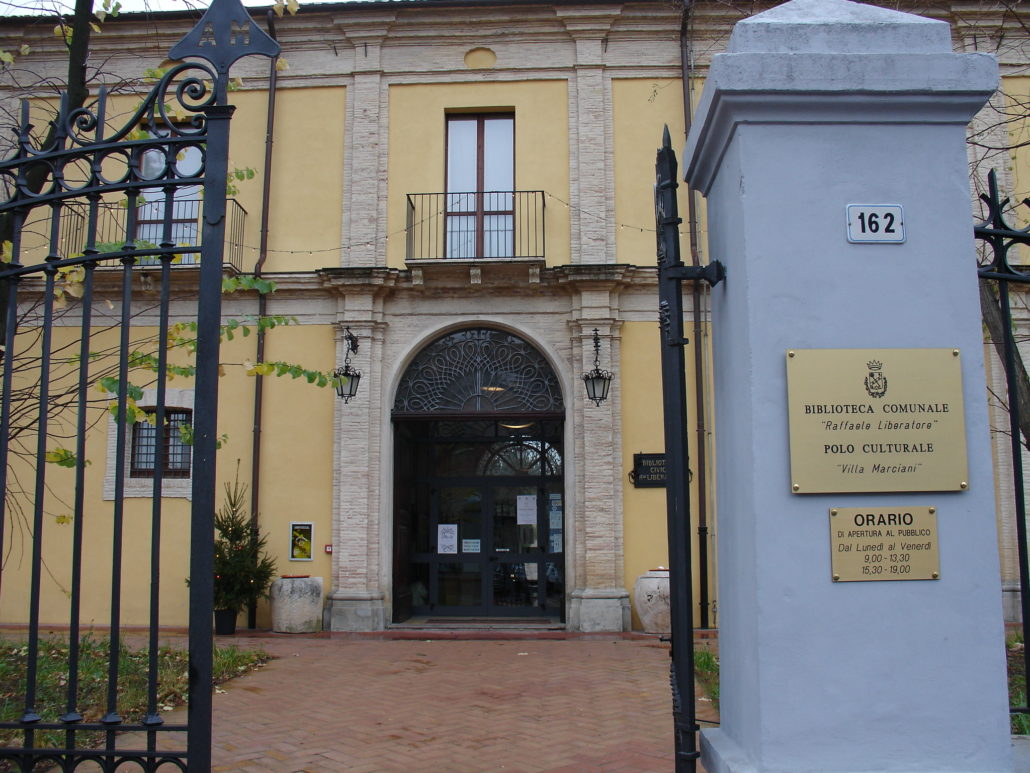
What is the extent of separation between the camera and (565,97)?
15.6 meters

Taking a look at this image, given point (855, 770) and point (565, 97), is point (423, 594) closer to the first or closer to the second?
point (565, 97)

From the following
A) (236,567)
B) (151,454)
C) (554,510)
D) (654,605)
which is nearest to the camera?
(654,605)

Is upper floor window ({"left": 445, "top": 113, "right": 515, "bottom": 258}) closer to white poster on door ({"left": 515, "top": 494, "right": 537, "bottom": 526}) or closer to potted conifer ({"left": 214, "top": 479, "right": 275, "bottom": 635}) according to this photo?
white poster on door ({"left": 515, "top": 494, "right": 537, "bottom": 526})

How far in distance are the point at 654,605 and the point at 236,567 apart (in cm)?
671

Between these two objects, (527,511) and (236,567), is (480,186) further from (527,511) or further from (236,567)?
(236,567)

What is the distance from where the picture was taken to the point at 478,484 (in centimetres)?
1625

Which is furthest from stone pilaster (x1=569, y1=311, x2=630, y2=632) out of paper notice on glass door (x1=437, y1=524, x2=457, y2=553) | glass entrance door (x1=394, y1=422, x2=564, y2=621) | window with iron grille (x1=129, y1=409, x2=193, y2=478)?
window with iron grille (x1=129, y1=409, x2=193, y2=478)

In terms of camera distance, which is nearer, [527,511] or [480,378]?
[480,378]

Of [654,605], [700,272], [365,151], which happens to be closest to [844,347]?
[700,272]

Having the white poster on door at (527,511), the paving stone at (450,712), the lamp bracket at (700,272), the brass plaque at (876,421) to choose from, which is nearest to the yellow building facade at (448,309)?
the white poster on door at (527,511)

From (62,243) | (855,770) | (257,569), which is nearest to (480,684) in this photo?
(257,569)

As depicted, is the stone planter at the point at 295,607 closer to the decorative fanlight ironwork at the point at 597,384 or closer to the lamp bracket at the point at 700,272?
the decorative fanlight ironwork at the point at 597,384

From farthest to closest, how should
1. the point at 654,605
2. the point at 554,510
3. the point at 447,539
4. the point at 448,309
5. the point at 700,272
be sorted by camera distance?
the point at 447,539, the point at 554,510, the point at 448,309, the point at 654,605, the point at 700,272

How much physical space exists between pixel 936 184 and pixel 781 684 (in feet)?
5.96
